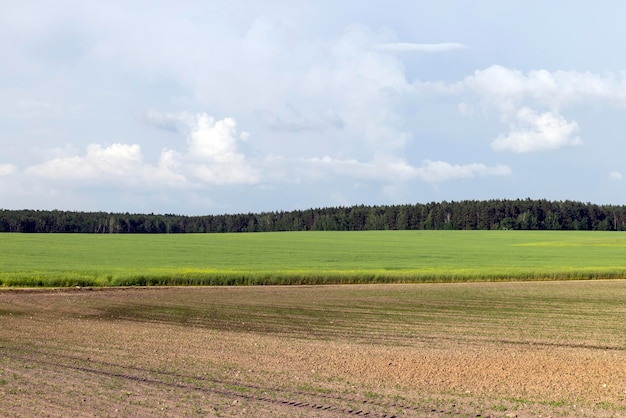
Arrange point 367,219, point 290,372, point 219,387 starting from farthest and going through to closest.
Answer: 1. point 367,219
2. point 290,372
3. point 219,387

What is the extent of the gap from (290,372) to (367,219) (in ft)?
474

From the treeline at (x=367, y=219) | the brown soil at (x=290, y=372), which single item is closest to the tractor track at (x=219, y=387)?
the brown soil at (x=290, y=372)

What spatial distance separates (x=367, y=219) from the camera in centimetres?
15825

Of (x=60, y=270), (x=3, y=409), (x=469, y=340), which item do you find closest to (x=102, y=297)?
(x=60, y=270)

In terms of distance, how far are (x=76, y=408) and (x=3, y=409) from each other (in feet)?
3.72

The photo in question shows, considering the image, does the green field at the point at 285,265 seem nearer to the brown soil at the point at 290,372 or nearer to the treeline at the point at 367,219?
the brown soil at the point at 290,372

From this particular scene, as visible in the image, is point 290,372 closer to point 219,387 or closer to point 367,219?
point 219,387

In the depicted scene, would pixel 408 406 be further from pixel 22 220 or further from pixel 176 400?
pixel 22 220

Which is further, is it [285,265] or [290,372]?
[285,265]

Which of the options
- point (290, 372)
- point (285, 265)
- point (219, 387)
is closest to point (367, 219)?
point (285, 265)

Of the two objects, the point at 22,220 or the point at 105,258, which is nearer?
the point at 105,258

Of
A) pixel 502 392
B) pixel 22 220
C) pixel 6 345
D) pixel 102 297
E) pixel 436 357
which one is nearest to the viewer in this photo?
pixel 502 392

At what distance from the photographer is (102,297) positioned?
31906mm

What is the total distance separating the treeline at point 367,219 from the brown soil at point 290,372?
12271 centimetres
